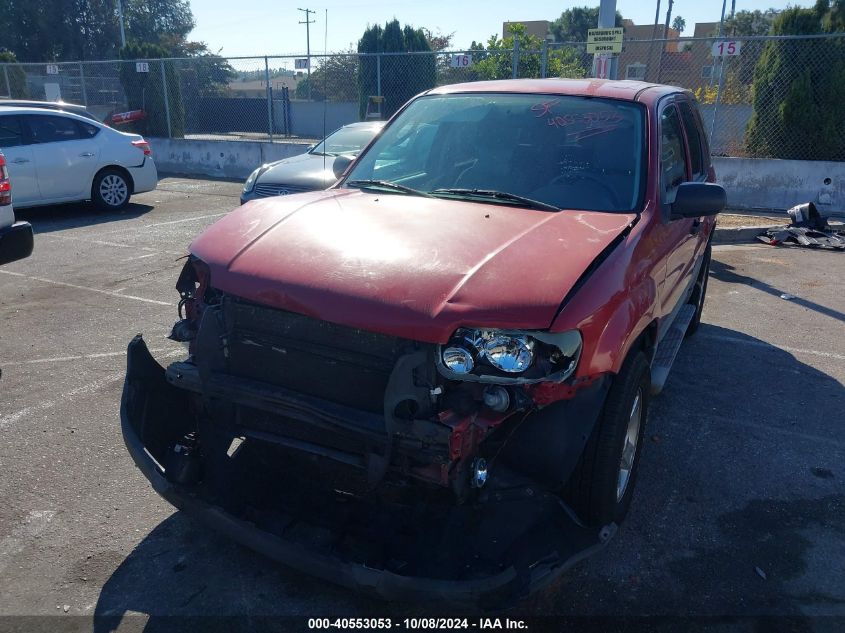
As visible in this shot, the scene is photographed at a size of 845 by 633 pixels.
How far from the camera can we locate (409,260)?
285 centimetres

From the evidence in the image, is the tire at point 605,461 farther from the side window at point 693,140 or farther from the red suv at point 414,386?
the side window at point 693,140

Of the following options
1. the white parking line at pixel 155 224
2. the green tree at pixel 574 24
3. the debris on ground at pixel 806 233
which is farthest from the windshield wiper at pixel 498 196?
the green tree at pixel 574 24

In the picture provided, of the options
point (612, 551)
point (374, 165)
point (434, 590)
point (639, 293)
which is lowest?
point (612, 551)

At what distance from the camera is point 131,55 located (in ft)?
74.0

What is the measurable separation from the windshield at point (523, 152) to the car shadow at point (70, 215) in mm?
7874

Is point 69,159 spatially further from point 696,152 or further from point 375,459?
point 375,459

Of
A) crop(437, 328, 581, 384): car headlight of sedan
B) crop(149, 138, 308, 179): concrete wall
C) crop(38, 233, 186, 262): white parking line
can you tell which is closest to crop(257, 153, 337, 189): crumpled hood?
crop(38, 233, 186, 262): white parking line

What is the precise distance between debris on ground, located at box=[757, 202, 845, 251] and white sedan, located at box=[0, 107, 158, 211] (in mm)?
9926

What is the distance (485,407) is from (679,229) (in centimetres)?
210

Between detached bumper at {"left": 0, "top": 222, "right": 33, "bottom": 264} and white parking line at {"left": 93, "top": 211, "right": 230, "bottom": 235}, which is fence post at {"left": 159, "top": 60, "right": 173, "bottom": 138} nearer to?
white parking line at {"left": 93, "top": 211, "right": 230, "bottom": 235}

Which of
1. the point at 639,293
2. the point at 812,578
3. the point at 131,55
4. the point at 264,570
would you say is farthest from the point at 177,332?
the point at 131,55

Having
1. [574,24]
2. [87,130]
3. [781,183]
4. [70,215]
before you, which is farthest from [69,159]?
[574,24]

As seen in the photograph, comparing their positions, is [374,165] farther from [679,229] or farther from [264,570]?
[264,570]

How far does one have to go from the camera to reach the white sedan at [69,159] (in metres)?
10.4
